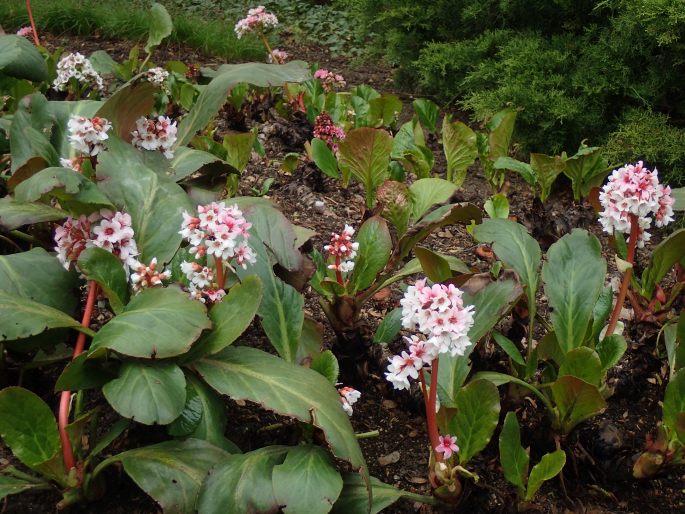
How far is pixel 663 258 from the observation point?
2.35 metres

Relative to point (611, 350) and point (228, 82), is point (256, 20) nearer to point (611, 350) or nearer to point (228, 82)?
point (228, 82)

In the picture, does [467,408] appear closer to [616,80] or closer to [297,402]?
[297,402]

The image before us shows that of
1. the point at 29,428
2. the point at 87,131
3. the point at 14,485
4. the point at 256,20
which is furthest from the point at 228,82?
the point at 256,20

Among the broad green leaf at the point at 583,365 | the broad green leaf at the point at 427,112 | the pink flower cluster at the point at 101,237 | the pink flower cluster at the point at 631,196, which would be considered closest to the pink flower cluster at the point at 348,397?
the broad green leaf at the point at 583,365

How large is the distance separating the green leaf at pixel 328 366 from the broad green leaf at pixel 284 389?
11cm

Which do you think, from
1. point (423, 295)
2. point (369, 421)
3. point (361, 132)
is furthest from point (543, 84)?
point (423, 295)

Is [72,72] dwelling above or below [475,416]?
below

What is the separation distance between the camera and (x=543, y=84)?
3977 millimetres

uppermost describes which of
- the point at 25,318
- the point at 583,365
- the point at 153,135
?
the point at 153,135

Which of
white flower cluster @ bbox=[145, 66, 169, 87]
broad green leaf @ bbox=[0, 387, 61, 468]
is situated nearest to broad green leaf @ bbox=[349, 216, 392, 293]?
broad green leaf @ bbox=[0, 387, 61, 468]

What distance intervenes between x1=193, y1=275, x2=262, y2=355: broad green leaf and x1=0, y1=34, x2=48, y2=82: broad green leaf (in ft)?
4.64

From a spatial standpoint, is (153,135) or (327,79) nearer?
(153,135)

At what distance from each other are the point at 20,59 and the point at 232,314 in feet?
5.04

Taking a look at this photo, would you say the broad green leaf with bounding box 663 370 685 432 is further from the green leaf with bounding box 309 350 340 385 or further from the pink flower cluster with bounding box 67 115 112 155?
the pink flower cluster with bounding box 67 115 112 155
